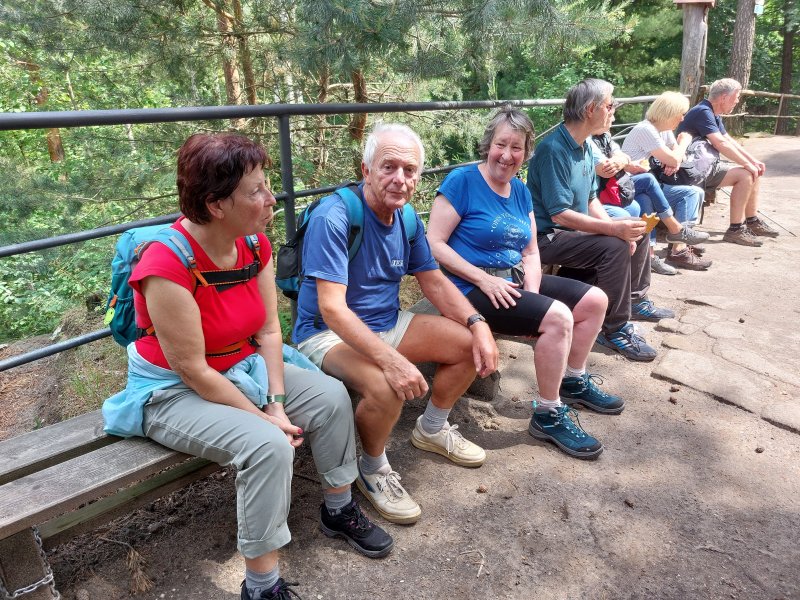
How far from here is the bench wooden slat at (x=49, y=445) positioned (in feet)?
5.73

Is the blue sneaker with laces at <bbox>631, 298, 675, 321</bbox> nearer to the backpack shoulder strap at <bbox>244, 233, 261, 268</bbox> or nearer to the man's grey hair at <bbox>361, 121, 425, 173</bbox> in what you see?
the man's grey hair at <bbox>361, 121, 425, 173</bbox>

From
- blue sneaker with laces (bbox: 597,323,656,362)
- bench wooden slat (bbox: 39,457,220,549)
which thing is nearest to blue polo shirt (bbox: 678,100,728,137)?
blue sneaker with laces (bbox: 597,323,656,362)

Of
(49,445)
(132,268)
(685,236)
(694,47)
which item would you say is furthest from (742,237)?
(49,445)

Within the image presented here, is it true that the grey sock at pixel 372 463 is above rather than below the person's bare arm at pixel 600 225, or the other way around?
below

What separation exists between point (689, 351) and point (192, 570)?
118 inches

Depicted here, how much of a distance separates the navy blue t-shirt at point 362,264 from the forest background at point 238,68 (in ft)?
5.24

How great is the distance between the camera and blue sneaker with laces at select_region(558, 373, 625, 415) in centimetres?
301

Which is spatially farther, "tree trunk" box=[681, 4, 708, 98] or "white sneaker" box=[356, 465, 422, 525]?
"tree trunk" box=[681, 4, 708, 98]

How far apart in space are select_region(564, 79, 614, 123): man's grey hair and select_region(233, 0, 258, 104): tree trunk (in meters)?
2.88

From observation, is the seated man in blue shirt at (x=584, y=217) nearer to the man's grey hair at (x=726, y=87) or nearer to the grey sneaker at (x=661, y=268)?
the grey sneaker at (x=661, y=268)

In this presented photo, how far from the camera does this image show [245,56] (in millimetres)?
5262

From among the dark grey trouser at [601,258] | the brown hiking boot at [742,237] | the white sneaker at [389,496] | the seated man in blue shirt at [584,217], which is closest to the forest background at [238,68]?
the seated man in blue shirt at [584,217]

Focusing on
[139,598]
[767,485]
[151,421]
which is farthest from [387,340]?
[767,485]

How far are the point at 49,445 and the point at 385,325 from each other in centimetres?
120
